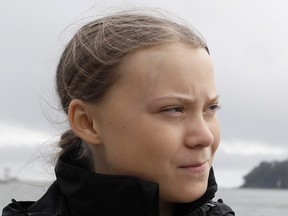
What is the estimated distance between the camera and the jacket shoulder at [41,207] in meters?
3.17

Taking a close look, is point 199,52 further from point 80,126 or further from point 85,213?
point 85,213

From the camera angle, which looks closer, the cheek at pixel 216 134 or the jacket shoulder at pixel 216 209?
the cheek at pixel 216 134

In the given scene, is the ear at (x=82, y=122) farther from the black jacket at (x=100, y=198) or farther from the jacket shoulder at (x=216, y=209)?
the jacket shoulder at (x=216, y=209)

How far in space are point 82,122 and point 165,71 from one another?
49cm

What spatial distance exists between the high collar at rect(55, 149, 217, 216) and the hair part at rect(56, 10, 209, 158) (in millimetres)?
356

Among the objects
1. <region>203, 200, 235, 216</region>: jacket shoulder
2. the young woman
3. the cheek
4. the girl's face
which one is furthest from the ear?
<region>203, 200, 235, 216</region>: jacket shoulder

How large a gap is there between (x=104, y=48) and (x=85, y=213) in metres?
0.76

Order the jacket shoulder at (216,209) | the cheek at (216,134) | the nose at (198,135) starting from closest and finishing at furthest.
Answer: the nose at (198,135), the cheek at (216,134), the jacket shoulder at (216,209)

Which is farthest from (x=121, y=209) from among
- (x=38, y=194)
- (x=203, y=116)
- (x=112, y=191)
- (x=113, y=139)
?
(x=38, y=194)

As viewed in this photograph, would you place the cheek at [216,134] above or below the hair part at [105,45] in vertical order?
below

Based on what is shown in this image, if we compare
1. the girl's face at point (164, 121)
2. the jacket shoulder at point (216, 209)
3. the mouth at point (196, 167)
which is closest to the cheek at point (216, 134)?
the girl's face at point (164, 121)

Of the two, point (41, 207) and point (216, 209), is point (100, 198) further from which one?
point (216, 209)

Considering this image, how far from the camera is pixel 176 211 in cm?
324

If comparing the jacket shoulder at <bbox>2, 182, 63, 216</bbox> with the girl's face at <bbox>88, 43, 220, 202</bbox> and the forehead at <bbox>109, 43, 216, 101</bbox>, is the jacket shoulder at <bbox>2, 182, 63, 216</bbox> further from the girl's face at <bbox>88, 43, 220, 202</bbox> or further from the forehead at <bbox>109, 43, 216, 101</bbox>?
the forehead at <bbox>109, 43, 216, 101</bbox>
